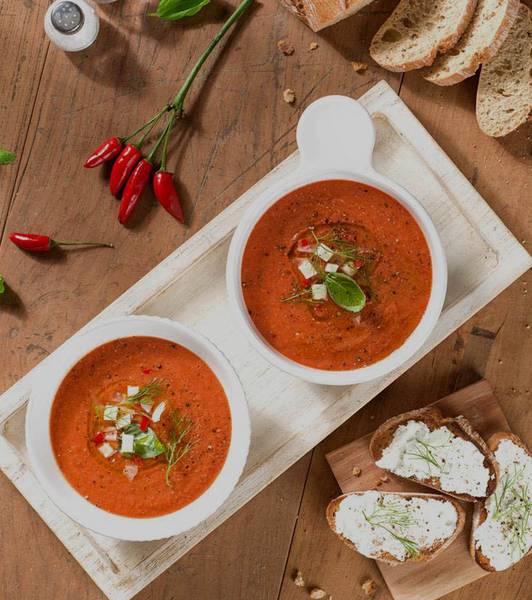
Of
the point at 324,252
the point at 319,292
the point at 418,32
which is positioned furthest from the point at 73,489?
the point at 418,32

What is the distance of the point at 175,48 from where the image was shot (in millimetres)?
3277

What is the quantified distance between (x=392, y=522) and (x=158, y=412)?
1144 mm

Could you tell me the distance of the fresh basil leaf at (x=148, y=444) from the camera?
8.95 ft

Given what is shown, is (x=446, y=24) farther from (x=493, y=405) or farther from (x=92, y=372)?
(x=92, y=372)

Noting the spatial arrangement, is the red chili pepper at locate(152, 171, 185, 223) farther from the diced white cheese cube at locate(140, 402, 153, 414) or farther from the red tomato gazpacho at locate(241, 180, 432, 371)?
the diced white cheese cube at locate(140, 402, 153, 414)

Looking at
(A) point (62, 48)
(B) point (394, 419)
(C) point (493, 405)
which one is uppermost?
(A) point (62, 48)

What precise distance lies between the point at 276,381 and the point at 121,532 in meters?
0.80

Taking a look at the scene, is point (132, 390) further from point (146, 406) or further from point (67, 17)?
point (67, 17)

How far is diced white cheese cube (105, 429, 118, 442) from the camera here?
9.07ft

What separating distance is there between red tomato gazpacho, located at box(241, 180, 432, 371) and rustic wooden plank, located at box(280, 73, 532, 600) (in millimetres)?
616

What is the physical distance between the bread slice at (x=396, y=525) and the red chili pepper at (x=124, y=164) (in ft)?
5.21

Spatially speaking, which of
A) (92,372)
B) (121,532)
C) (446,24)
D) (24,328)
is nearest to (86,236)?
(24,328)

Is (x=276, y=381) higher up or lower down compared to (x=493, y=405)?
higher up

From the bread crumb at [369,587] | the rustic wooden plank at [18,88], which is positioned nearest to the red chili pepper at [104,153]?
the rustic wooden plank at [18,88]
